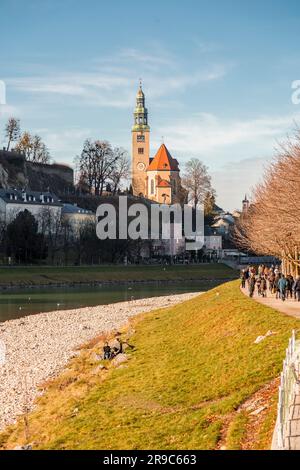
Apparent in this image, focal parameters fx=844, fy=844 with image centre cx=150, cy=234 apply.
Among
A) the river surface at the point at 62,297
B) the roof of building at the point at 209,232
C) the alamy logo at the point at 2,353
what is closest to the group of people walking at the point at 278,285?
the alamy logo at the point at 2,353

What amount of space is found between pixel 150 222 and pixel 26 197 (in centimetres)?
2027

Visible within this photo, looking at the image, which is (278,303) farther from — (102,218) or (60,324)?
(102,218)

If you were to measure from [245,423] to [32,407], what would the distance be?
864cm

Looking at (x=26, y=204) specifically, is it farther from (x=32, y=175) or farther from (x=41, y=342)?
(x=41, y=342)

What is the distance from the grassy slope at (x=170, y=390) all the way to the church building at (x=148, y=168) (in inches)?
5012

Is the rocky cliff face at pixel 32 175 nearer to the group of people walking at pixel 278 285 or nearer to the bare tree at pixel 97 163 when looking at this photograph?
the bare tree at pixel 97 163

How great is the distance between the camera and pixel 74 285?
8612cm

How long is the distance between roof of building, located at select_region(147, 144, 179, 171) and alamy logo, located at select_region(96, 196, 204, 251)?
30.0 metres

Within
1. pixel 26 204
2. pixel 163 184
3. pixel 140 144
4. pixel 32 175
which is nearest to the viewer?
pixel 26 204

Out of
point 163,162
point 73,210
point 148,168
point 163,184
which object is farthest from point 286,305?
point 148,168

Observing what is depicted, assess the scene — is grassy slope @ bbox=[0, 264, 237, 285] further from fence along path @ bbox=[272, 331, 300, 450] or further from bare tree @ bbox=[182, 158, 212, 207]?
fence along path @ bbox=[272, 331, 300, 450]

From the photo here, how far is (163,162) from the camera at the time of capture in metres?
176

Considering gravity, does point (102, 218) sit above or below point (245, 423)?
above
